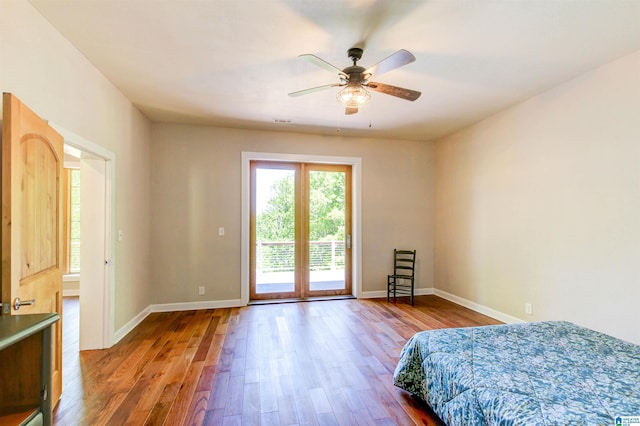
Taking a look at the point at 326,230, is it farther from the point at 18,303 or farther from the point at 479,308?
the point at 18,303

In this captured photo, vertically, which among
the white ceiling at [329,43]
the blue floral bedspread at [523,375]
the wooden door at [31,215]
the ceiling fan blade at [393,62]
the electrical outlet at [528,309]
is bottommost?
the electrical outlet at [528,309]

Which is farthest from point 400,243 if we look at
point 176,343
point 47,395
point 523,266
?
point 47,395

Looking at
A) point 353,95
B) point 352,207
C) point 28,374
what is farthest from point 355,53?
point 352,207

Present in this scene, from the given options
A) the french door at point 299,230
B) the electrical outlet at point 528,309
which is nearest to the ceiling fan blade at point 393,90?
the french door at point 299,230

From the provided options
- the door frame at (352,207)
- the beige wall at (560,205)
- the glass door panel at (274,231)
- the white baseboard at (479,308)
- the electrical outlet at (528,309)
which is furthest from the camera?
the glass door panel at (274,231)

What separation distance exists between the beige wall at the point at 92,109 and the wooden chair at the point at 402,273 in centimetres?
374

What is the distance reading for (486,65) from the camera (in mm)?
2695

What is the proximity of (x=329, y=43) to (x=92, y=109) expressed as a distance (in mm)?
2275

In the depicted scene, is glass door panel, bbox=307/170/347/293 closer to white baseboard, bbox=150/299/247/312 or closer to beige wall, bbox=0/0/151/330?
white baseboard, bbox=150/299/247/312

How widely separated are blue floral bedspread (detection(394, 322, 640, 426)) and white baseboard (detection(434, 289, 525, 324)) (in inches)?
59.9

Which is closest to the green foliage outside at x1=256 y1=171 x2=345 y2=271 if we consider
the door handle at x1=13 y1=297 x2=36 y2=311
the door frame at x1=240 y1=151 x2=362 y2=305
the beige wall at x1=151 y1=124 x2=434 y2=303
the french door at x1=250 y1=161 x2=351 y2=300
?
the french door at x1=250 y1=161 x2=351 y2=300

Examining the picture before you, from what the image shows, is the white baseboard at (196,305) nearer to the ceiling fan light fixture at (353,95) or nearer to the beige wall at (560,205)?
the ceiling fan light fixture at (353,95)

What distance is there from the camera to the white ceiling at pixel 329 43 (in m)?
1.97

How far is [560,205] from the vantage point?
315cm
